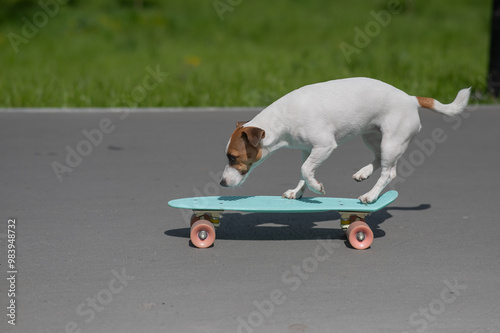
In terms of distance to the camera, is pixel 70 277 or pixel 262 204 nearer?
pixel 70 277

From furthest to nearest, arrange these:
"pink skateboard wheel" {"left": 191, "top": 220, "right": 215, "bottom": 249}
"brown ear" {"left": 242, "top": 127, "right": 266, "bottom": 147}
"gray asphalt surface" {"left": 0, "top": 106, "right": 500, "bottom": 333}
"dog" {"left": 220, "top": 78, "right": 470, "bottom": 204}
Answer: "pink skateboard wheel" {"left": 191, "top": 220, "right": 215, "bottom": 249}
"dog" {"left": 220, "top": 78, "right": 470, "bottom": 204}
"brown ear" {"left": 242, "top": 127, "right": 266, "bottom": 147}
"gray asphalt surface" {"left": 0, "top": 106, "right": 500, "bottom": 333}

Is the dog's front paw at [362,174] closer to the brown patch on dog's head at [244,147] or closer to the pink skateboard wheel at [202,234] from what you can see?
the brown patch on dog's head at [244,147]

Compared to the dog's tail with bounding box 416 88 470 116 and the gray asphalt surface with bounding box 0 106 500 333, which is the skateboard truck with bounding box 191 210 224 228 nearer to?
the gray asphalt surface with bounding box 0 106 500 333

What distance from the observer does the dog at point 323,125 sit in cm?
577

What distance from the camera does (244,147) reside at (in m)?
5.74

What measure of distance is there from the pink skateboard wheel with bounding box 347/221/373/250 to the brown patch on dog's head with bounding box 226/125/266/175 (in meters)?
0.93

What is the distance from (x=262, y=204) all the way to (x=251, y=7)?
16806mm

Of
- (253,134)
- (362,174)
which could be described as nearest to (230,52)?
(362,174)

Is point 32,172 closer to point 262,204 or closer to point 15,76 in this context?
point 262,204

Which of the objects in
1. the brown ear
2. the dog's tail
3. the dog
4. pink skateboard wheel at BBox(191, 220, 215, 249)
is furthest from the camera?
the dog's tail

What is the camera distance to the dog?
5.77 metres

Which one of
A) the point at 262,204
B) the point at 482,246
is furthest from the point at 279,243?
the point at 482,246

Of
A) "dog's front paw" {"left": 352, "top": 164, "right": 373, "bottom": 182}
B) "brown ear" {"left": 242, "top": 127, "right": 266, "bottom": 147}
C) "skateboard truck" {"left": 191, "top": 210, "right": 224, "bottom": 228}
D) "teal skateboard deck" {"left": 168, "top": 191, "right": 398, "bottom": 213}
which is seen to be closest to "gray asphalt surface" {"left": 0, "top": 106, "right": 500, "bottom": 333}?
"skateboard truck" {"left": 191, "top": 210, "right": 224, "bottom": 228}

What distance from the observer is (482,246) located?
6141 millimetres
